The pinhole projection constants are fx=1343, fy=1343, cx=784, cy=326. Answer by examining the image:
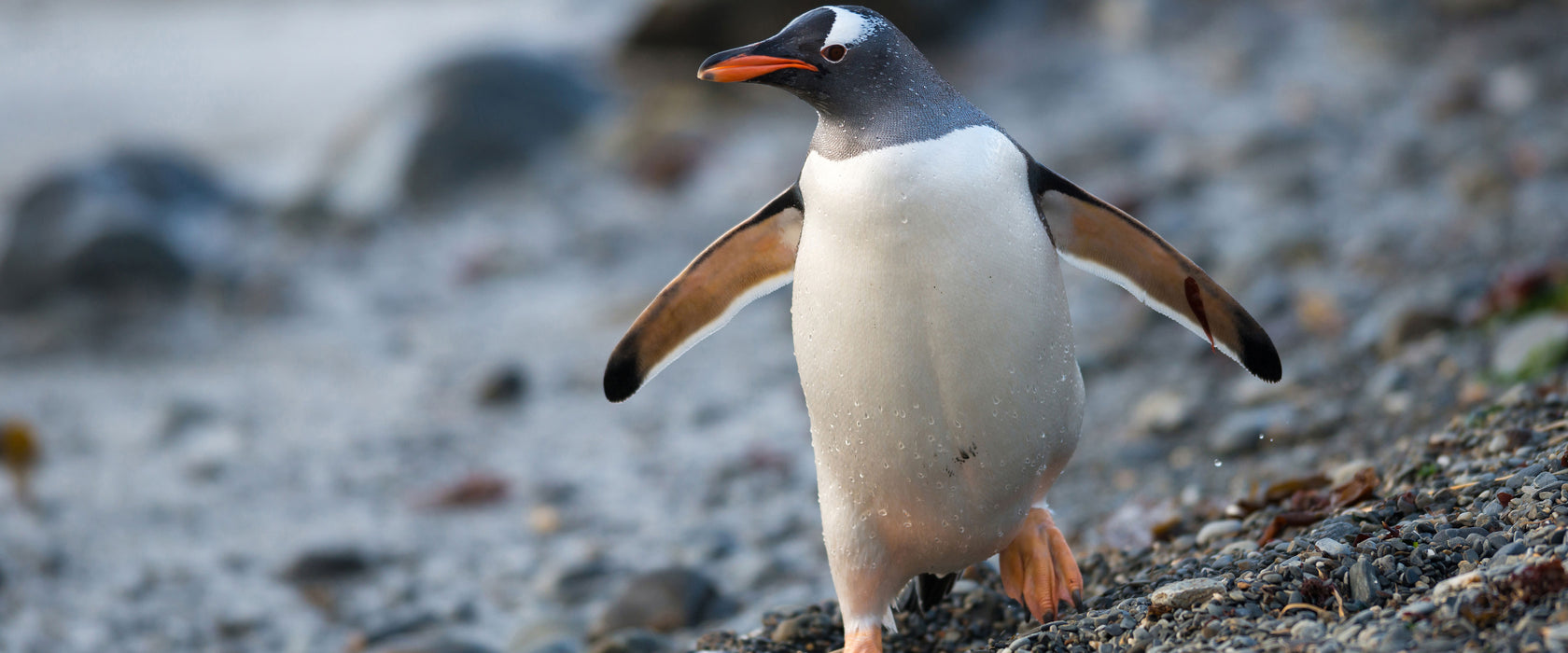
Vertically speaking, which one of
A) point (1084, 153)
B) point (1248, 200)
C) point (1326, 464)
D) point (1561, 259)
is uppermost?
point (1084, 153)

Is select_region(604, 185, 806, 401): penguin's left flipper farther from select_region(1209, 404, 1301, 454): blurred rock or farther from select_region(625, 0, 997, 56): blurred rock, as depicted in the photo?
select_region(625, 0, 997, 56): blurred rock

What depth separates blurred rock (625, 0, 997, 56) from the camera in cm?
1195

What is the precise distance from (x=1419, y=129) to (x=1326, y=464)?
4688 mm

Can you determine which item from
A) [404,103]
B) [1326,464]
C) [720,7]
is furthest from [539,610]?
[720,7]

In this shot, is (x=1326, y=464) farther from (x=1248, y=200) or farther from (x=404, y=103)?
(x=404, y=103)

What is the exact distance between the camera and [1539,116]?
7543mm

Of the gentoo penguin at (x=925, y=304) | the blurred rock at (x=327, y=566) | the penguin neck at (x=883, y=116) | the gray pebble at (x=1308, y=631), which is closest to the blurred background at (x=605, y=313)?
the blurred rock at (x=327, y=566)

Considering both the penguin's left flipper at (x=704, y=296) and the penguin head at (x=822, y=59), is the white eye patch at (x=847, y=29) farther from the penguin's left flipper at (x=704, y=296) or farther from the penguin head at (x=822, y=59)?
the penguin's left flipper at (x=704, y=296)

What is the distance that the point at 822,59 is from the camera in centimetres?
287

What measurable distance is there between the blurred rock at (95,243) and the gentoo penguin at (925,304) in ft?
22.3

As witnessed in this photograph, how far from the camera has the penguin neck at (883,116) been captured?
287cm

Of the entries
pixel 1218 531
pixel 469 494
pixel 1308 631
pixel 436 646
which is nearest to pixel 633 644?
pixel 436 646

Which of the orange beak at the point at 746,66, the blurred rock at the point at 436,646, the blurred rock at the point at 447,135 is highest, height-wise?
the blurred rock at the point at 447,135

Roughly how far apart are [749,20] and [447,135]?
9.82 feet
